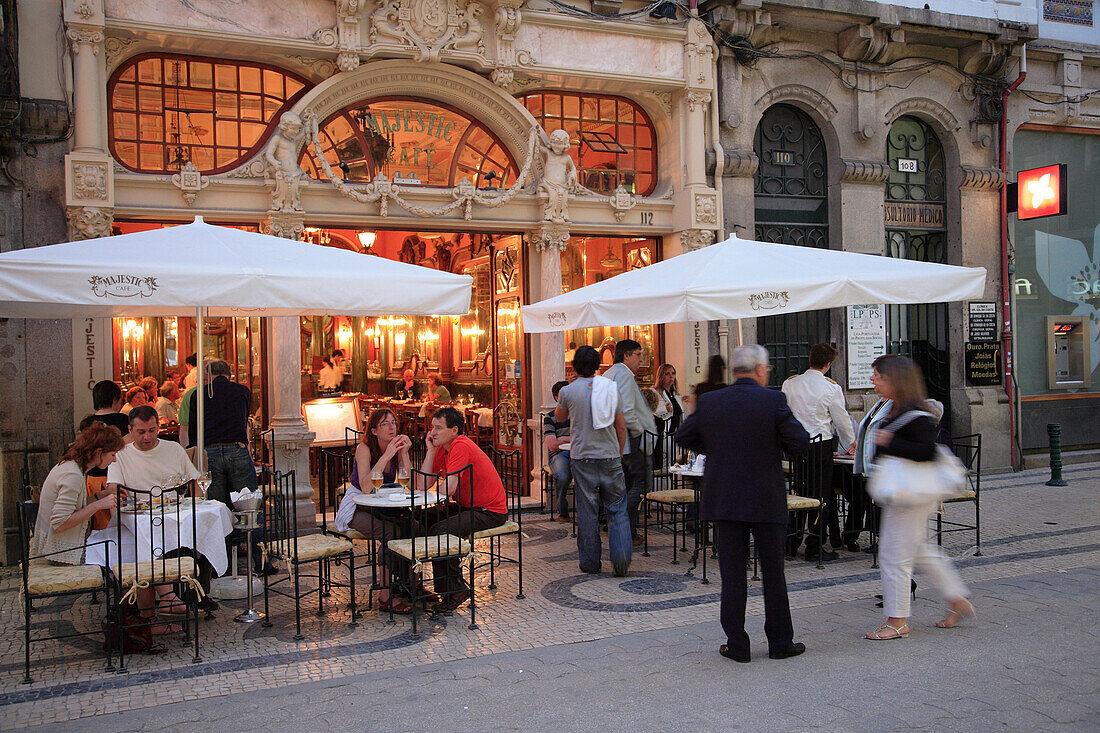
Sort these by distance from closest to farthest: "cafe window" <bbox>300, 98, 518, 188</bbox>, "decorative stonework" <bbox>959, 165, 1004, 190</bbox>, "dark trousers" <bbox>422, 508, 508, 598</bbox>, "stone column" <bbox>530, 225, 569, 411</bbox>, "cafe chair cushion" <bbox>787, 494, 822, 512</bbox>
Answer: "dark trousers" <bbox>422, 508, 508, 598</bbox> < "cafe chair cushion" <bbox>787, 494, 822, 512</bbox> < "cafe window" <bbox>300, 98, 518, 188</bbox> < "stone column" <bbox>530, 225, 569, 411</bbox> < "decorative stonework" <bbox>959, 165, 1004, 190</bbox>

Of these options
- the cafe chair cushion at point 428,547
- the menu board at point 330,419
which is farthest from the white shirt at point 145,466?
the menu board at point 330,419

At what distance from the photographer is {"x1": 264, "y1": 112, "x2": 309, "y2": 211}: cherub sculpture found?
9.68 metres

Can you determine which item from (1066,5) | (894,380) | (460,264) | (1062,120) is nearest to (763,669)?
(894,380)

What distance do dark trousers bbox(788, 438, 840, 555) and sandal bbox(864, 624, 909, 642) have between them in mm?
2264

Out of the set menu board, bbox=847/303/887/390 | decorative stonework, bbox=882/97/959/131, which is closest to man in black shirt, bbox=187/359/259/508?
menu board, bbox=847/303/887/390

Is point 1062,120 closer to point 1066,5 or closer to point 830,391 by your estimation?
point 1066,5

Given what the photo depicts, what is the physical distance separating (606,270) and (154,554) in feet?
26.8

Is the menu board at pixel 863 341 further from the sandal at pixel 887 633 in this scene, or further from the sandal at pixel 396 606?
the sandal at pixel 396 606

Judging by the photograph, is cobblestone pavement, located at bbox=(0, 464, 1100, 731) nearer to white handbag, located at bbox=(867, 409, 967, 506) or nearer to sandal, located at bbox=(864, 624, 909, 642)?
sandal, located at bbox=(864, 624, 909, 642)

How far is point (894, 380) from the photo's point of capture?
221 inches

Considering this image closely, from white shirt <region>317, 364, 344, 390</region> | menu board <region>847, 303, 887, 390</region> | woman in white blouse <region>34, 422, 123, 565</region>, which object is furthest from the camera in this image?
white shirt <region>317, 364, 344, 390</region>

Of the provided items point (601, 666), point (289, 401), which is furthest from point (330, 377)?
point (601, 666)

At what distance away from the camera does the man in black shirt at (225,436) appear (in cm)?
825

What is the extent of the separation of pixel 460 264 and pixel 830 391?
798cm
